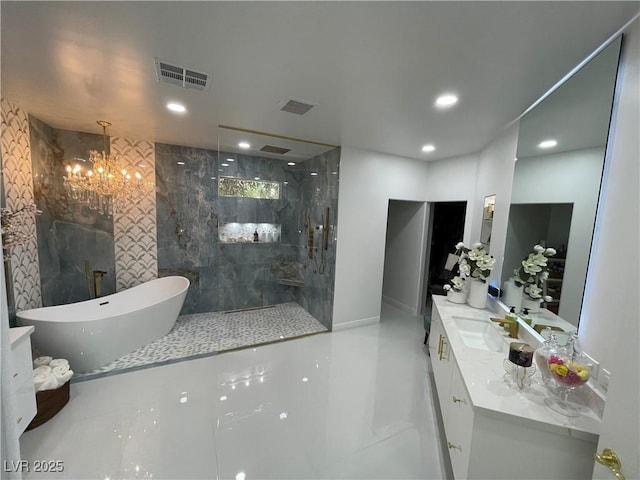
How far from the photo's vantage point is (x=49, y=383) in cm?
212

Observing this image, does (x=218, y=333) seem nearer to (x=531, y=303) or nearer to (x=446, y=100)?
(x=531, y=303)

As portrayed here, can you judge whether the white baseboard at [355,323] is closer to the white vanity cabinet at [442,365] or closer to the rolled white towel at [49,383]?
the white vanity cabinet at [442,365]

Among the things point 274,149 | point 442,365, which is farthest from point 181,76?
point 442,365

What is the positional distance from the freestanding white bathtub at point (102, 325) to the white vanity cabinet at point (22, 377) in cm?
71

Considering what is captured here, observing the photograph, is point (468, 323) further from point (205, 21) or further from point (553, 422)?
point (205, 21)

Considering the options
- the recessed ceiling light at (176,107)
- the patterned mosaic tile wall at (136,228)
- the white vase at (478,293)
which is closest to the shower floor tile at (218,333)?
the patterned mosaic tile wall at (136,228)

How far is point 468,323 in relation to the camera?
2.39 meters

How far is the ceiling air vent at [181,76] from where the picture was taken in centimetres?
176

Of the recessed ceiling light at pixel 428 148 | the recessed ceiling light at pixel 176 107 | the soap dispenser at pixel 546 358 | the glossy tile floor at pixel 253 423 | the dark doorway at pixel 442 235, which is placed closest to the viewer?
the soap dispenser at pixel 546 358

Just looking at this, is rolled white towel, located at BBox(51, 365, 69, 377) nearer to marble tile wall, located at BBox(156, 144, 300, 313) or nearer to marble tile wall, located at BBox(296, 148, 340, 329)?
marble tile wall, located at BBox(156, 144, 300, 313)

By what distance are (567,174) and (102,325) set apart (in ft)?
14.3

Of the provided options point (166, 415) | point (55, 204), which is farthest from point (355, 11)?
point (55, 204)

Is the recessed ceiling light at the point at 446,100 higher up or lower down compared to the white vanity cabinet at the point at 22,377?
higher up

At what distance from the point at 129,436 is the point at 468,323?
3.06 metres
